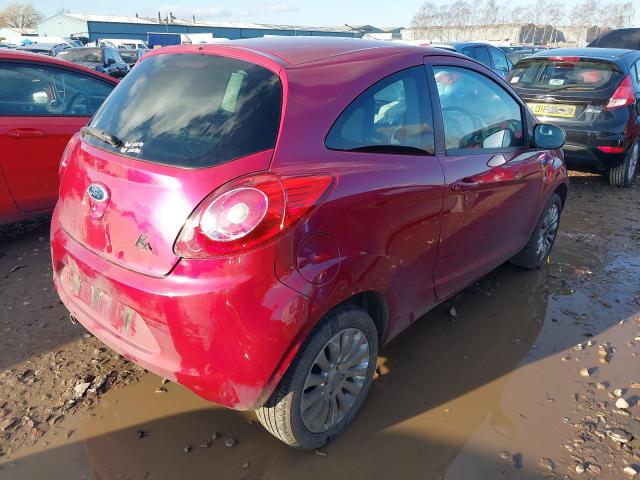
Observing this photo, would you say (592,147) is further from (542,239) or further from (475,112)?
→ (475,112)

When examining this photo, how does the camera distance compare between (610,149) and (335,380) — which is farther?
(610,149)

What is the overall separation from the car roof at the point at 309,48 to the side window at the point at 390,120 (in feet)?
0.64

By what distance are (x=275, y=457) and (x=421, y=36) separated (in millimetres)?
72843

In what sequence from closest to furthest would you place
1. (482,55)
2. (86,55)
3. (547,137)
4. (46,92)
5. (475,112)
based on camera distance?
1. (475,112)
2. (547,137)
3. (46,92)
4. (482,55)
5. (86,55)

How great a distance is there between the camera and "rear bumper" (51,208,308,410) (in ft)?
5.93

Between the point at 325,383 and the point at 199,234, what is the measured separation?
33.7 inches

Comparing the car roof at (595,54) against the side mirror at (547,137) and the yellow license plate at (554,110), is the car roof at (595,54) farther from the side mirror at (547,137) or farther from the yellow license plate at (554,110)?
the side mirror at (547,137)

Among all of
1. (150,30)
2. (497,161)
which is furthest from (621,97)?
(150,30)

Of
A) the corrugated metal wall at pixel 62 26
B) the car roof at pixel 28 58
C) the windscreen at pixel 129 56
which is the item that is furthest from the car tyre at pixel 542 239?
the corrugated metal wall at pixel 62 26

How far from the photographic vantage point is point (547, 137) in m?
3.45

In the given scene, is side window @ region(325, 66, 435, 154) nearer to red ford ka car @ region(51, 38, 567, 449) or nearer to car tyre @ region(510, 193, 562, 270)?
red ford ka car @ region(51, 38, 567, 449)

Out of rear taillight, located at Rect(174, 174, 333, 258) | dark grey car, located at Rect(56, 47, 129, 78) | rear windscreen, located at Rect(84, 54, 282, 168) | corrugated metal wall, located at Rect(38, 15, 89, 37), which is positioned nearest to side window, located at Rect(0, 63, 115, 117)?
rear windscreen, located at Rect(84, 54, 282, 168)

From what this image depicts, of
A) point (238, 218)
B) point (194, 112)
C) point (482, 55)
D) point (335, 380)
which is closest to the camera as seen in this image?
point (238, 218)

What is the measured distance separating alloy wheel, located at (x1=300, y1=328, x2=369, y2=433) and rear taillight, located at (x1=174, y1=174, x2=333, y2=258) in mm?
577
